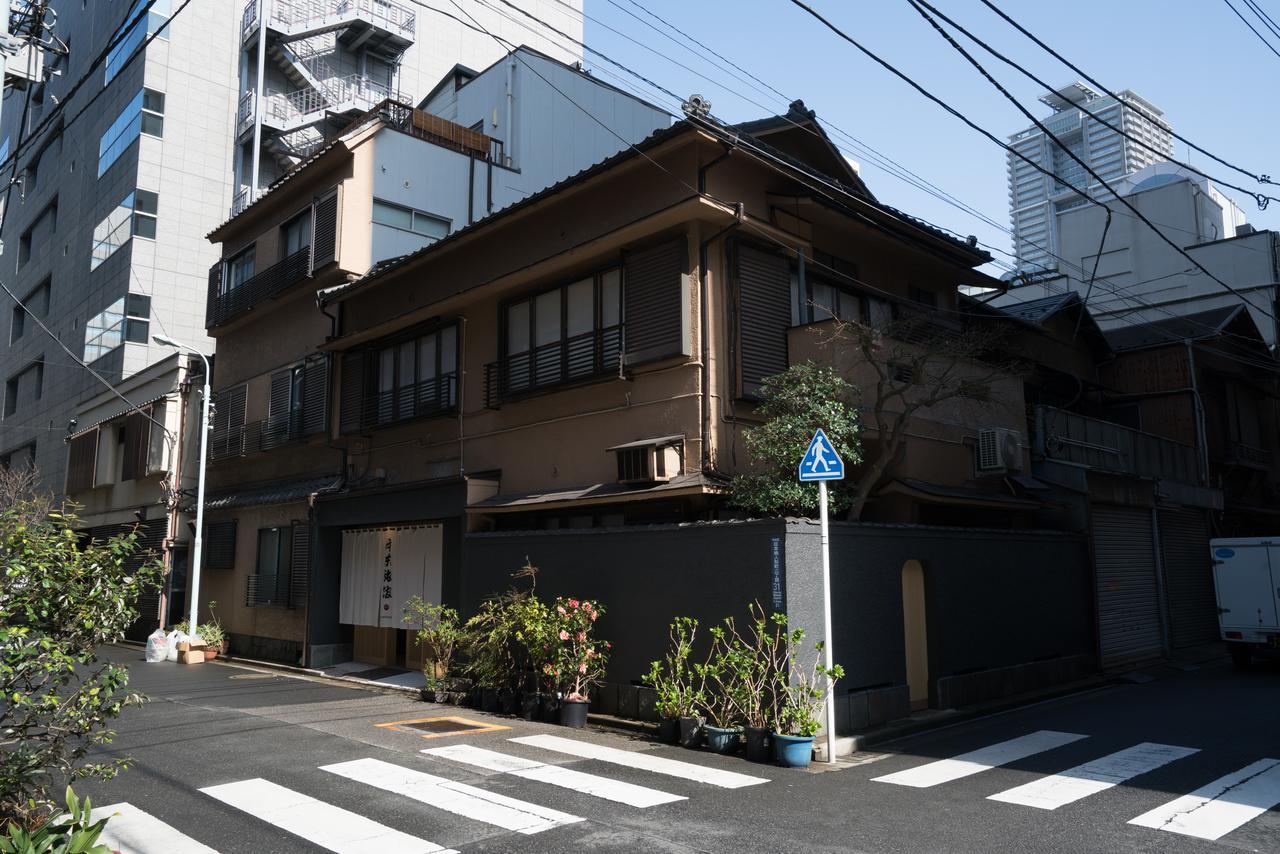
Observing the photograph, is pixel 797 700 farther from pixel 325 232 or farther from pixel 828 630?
pixel 325 232

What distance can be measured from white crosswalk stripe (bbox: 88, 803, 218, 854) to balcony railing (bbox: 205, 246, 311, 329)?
15.4 metres

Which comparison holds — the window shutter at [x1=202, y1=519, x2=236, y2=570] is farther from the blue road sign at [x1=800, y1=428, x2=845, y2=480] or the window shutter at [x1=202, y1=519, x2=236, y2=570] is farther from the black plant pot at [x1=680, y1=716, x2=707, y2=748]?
the blue road sign at [x1=800, y1=428, x2=845, y2=480]

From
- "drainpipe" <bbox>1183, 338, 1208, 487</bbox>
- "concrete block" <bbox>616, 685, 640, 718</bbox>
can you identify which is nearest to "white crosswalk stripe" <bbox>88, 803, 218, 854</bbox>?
"concrete block" <bbox>616, 685, 640, 718</bbox>

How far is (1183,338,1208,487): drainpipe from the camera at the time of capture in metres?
22.8

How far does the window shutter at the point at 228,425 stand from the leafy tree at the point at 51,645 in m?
17.6

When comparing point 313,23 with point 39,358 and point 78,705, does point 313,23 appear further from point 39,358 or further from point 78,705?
point 78,705

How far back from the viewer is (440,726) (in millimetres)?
12227

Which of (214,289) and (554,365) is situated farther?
(214,289)

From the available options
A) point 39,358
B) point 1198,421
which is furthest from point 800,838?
point 39,358

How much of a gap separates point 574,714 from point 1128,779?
21.7 ft

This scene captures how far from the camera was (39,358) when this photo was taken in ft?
127

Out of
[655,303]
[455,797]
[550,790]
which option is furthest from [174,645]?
[550,790]

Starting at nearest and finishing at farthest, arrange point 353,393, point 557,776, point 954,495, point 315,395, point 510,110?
Answer: point 557,776, point 954,495, point 353,393, point 315,395, point 510,110

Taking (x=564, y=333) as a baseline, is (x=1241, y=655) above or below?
below
